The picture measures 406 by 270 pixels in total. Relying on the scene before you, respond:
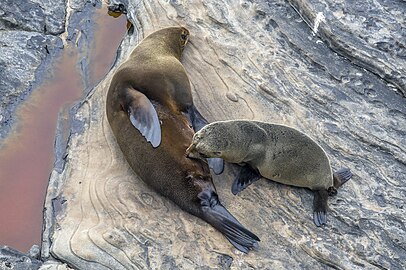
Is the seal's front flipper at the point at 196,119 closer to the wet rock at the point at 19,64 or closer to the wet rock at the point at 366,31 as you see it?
the wet rock at the point at 366,31

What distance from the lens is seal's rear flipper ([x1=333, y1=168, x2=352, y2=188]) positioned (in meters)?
5.15

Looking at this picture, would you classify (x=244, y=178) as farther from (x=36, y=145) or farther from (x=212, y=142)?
(x=36, y=145)

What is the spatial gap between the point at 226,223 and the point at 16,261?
1.53 metres

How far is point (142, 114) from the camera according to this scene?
534cm

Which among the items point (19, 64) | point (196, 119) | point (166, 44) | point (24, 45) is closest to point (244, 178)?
point (196, 119)

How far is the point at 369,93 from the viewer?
5.89 meters

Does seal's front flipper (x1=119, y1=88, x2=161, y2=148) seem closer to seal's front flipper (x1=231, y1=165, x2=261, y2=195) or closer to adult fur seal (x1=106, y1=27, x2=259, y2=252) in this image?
adult fur seal (x1=106, y1=27, x2=259, y2=252)

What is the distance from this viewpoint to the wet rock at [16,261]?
15.6 feet

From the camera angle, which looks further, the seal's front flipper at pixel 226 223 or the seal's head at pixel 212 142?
the seal's head at pixel 212 142

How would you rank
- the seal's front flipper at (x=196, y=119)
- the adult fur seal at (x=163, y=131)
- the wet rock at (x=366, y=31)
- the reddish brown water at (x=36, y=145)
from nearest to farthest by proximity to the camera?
the adult fur seal at (x=163, y=131)
the reddish brown water at (x=36, y=145)
the seal's front flipper at (x=196, y=119)
the wet rock at (x=366, y=31)

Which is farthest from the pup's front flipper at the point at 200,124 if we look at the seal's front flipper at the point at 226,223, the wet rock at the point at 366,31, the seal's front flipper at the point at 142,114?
the wet rock at the point at 366,31

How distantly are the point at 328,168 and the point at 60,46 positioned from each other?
3.25 m

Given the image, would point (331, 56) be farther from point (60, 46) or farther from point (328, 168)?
point (60, 46)

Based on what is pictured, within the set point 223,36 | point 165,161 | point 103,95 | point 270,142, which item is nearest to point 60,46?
point 103,95
